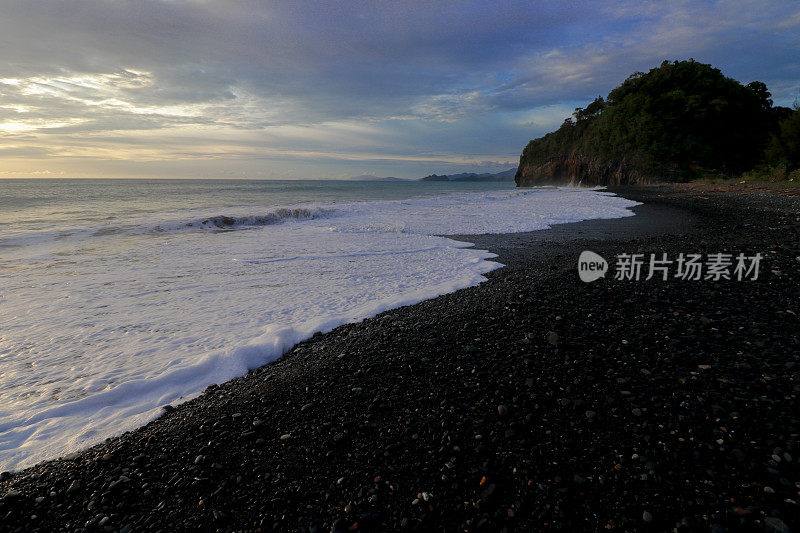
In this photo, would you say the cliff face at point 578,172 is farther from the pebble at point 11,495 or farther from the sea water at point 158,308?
the pebble at point 11,495

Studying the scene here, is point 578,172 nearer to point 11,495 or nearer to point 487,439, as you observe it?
point 487,439

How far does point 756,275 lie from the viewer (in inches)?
231

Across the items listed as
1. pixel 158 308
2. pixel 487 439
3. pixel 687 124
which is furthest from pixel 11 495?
pixel 687 124

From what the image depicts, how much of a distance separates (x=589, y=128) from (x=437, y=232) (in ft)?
245

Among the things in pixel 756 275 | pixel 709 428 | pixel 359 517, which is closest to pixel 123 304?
pixel 359 517

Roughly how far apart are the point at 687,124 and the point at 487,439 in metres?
62.9

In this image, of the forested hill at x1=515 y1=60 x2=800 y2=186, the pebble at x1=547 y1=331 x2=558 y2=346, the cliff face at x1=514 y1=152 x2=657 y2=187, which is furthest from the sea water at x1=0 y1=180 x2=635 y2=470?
the cliff face at x1=514 y1=152 x2=657 y2=187

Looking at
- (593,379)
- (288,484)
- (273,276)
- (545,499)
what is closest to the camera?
(545,499)

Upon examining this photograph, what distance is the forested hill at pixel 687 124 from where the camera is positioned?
46.2 meters

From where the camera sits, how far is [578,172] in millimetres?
75125

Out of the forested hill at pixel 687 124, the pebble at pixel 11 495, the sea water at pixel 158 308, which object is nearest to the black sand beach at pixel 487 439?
the pebble at pixel 11 495

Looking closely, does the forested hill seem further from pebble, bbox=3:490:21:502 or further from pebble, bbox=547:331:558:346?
pebble, bbox=3:490:21:502

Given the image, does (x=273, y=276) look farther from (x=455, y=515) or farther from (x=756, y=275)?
(x=756, y=275)

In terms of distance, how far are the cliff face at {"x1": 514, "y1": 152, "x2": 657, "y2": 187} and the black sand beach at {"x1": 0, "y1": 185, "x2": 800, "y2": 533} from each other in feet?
190
